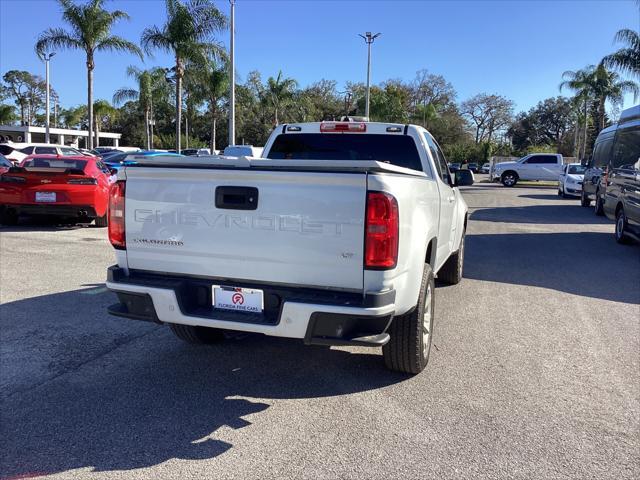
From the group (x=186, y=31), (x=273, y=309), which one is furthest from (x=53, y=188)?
(x=186, y=31)

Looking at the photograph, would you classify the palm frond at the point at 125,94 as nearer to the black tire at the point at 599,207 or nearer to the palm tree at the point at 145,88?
the palm tree at the point at 145,88

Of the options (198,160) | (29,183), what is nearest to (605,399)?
(198,160)

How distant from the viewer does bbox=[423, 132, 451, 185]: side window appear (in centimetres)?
575

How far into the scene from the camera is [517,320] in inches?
232

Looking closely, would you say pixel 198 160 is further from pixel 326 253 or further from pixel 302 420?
pixel 302 420

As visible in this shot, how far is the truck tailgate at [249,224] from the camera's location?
3.29m

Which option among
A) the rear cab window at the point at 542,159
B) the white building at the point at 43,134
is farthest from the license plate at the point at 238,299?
the white building at the point at 43,134

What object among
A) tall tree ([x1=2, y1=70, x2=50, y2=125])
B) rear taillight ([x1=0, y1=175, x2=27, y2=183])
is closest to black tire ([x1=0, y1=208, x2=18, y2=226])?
rear taillight ([x1=0, y1=175, x2=27, y2=183])

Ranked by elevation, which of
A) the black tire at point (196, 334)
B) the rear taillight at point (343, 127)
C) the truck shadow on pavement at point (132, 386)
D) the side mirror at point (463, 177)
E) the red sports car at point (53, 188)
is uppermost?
the rear taillight at point (343, 127)

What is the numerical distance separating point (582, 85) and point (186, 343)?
50.3 meters

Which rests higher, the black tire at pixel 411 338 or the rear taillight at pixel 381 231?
the rear taillight at pixel 381 231

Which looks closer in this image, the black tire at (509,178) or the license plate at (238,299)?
the license plate at (238,299)

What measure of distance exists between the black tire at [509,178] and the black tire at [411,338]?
3148 centimetres

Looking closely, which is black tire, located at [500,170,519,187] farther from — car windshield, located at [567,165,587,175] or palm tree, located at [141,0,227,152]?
palm tree, located at [141,0,227,152]
